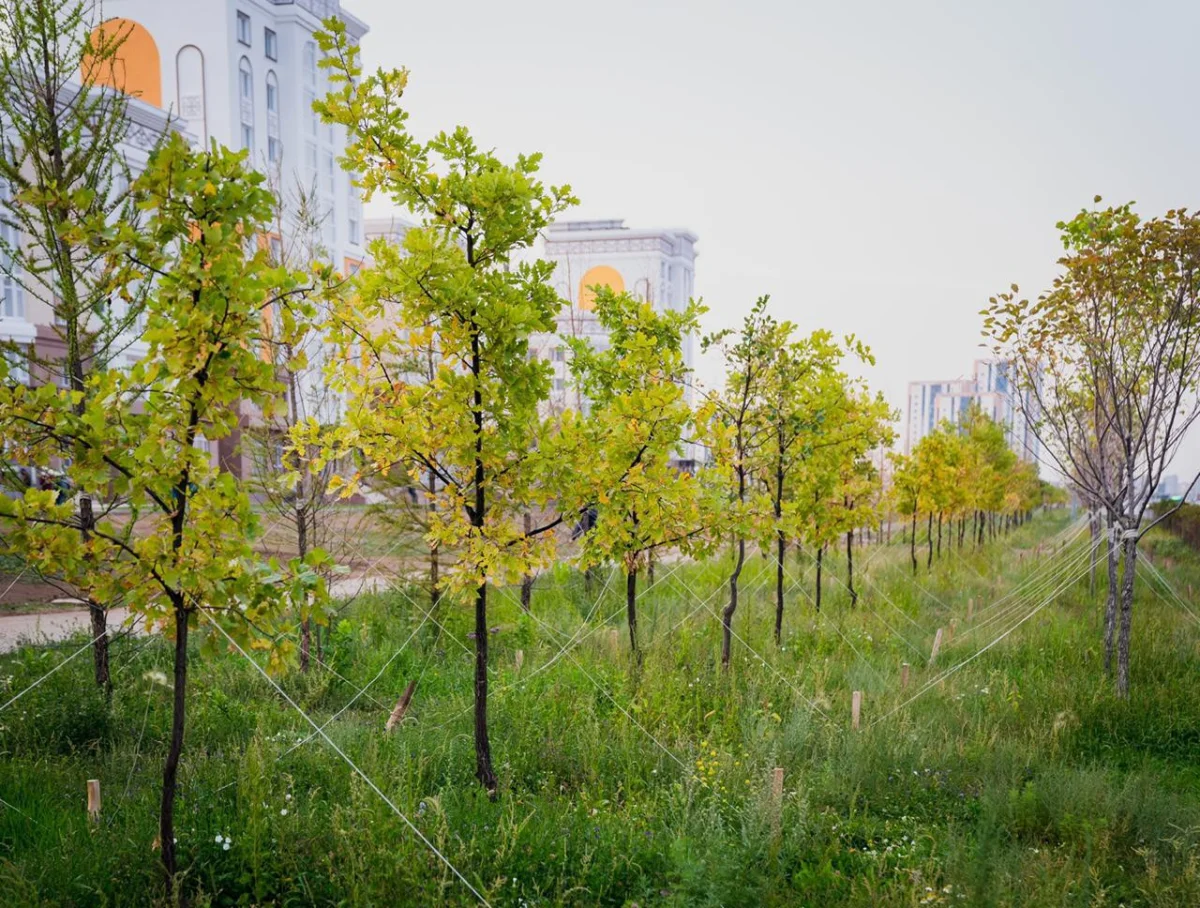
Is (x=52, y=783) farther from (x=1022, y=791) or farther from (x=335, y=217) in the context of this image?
(x=335, y=217)

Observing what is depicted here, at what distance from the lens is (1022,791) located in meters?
5.79

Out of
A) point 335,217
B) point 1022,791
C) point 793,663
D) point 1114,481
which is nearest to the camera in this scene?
point 1022,791

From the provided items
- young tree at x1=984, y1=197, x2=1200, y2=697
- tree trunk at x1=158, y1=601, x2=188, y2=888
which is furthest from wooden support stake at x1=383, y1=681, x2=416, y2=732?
young tree at x1=984, y1=197, x2=1200, y2=697

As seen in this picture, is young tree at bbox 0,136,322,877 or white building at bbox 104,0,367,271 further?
white building at bbox 104,0,367,271

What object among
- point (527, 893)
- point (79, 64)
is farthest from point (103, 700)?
point (79, 64)

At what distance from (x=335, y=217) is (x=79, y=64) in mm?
33125

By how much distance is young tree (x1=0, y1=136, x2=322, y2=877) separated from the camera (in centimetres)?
331

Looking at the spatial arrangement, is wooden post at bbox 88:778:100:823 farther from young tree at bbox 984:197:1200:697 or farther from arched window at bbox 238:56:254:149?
arched window at bbox 238:56:254:149

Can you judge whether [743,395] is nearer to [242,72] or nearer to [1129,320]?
[1129,320]

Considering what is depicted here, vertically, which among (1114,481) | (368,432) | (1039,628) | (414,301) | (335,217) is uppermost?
(335,217)

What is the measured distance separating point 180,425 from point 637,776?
3961 mm

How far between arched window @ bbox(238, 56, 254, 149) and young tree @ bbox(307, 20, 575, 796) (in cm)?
3343

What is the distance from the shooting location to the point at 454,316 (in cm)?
506

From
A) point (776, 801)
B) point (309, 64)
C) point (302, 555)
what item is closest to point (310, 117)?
point (309, 64)
